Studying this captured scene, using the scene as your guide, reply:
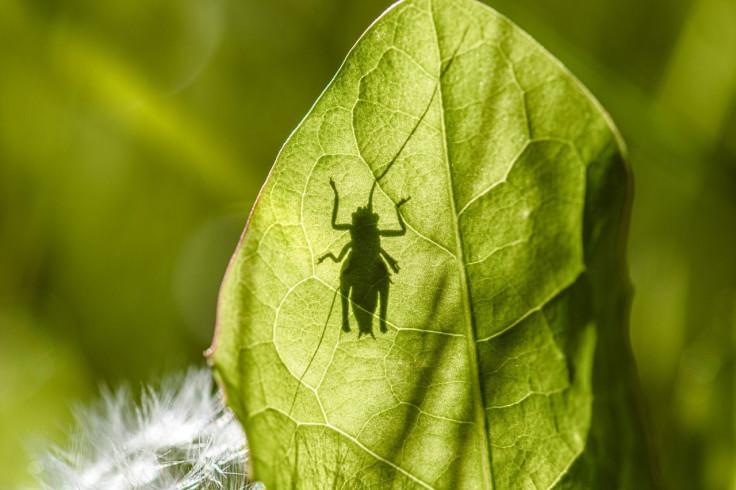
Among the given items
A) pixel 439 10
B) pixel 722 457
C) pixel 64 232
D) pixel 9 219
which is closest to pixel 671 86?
pixel 722 457

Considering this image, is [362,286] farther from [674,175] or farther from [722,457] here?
[674,175]

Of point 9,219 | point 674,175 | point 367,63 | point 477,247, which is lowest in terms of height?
point 9,219

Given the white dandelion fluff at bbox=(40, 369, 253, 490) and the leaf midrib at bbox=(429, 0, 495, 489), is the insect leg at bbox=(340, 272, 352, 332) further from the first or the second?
the white dandelion fluff at bbox=(40, 369, 253, 490)

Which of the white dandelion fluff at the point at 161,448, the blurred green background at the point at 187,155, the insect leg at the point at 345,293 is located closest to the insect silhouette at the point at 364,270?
the insect leg at the point at 345,293

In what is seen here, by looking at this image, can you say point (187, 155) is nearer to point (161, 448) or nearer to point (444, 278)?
point (161, 448)

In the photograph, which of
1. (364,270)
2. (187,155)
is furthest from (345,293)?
(187,155)

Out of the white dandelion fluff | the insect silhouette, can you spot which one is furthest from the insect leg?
the white dandelion fluff
